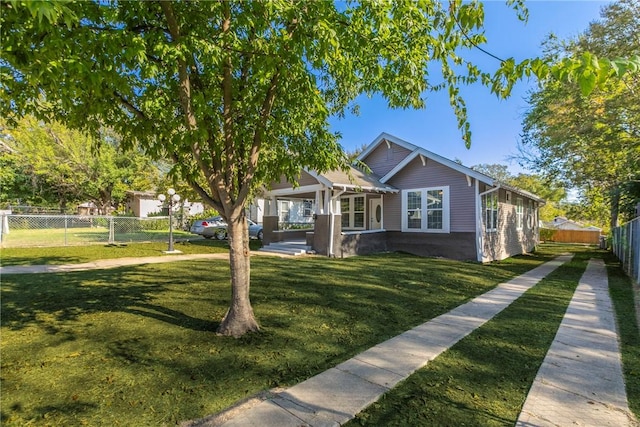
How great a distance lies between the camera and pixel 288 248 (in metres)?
14.4

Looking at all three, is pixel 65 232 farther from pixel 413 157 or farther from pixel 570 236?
pixel 570 236

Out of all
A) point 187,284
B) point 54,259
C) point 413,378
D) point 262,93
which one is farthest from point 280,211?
point 413,378

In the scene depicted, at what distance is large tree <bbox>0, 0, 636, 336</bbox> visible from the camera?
284 centimetres

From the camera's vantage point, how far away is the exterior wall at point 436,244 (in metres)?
12.9

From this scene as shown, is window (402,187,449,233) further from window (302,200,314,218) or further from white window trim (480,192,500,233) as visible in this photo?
window (302,200,314,218)

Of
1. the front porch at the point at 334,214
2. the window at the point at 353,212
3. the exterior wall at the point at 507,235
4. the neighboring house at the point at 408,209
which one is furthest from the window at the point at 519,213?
the window at the point at 353,212

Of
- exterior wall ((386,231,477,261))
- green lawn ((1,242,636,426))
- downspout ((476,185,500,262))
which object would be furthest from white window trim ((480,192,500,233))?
green lawn ((1,242,636,426))

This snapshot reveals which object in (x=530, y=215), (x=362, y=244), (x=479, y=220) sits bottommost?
(x=362, y=244)

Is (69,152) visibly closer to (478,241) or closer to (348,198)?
(348,198)

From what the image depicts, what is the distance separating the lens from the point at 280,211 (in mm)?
18859

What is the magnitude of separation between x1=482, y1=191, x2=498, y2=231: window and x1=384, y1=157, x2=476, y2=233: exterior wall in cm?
81

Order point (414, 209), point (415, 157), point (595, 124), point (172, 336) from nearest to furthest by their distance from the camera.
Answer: point (172, 336) → point (595, 124) → point (415, 157) → point (414, 209)

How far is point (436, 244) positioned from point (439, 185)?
2498 millimetres

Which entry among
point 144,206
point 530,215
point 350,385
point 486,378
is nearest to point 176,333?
point 350,385
